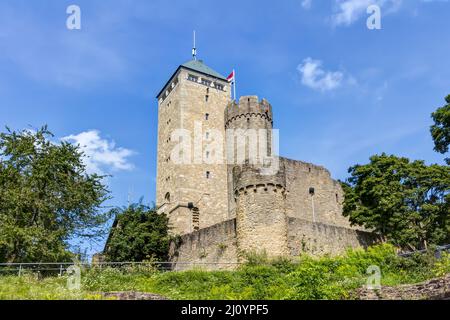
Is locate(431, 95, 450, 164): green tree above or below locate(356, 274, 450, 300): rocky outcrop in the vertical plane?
above

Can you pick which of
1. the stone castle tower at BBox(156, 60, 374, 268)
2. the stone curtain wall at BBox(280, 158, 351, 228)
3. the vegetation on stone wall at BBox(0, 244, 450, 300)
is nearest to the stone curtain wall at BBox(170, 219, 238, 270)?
the stone castle tower at BBox(156, 60, 374, 268)

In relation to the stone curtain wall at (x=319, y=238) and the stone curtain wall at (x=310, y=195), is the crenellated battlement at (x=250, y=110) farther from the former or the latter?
the stone curtain wall at (x=319, y=238)

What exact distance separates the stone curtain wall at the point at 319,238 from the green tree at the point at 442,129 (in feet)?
19.0

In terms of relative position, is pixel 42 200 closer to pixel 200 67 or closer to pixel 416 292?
pixel 416 292

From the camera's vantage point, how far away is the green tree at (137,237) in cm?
2612

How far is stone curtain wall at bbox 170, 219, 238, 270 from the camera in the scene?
23375mm

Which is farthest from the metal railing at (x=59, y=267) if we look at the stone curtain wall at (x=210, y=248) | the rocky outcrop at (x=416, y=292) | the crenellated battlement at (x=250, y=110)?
the crenellated battlement at (x=250, y=110)

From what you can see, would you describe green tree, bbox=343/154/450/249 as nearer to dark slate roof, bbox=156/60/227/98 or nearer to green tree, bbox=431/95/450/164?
green tree, bbox=431/95/450/164

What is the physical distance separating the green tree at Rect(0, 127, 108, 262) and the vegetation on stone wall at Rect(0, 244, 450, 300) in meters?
3.47

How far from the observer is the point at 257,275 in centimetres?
1853

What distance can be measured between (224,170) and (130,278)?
1801 cm

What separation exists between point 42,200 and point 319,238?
12.5m
